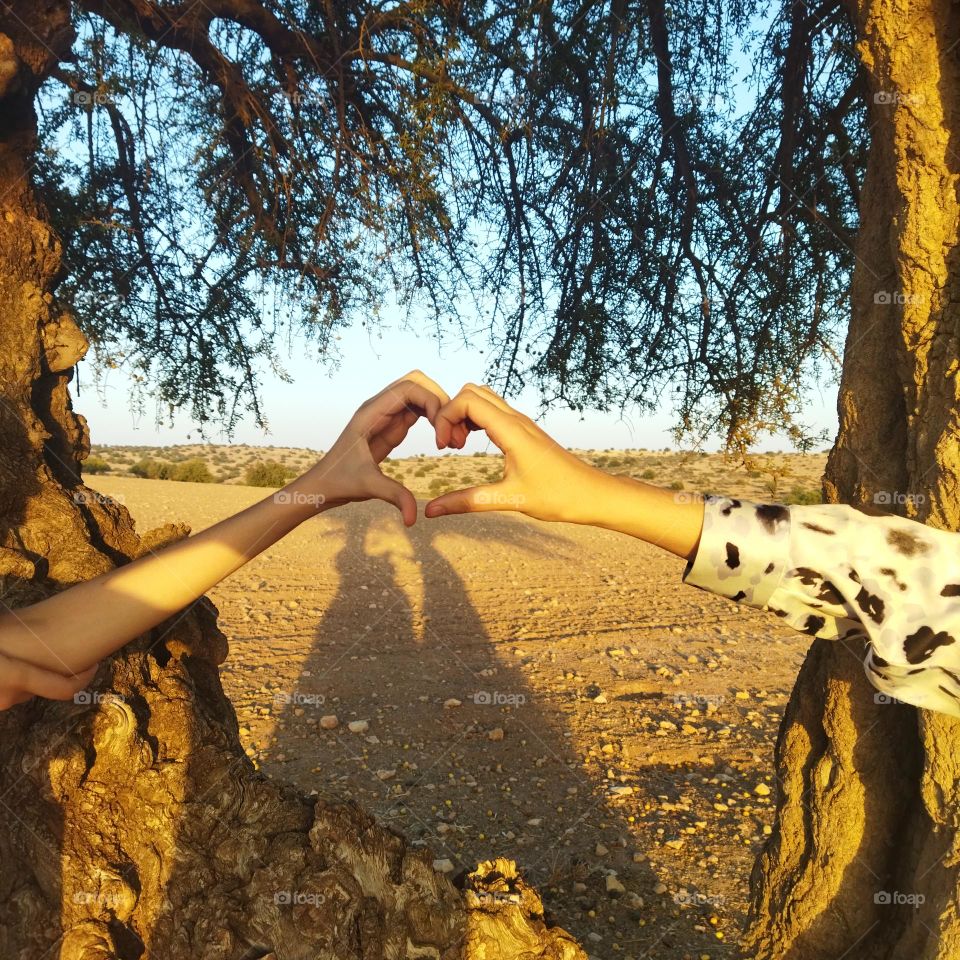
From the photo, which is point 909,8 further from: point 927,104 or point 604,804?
point 604,804

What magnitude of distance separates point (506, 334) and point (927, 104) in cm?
257

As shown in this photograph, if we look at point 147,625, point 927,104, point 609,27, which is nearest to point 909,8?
point 927,104

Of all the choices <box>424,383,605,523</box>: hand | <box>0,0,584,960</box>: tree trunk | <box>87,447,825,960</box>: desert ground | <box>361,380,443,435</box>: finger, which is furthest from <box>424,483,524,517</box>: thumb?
<box>87,447,825,960</box>: desert ground

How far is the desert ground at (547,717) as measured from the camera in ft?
13.1

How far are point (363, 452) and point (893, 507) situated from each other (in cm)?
164

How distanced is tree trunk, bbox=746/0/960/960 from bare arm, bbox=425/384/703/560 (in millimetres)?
892

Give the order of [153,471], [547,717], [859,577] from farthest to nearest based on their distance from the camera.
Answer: [153,471], [547,717], [859,577]

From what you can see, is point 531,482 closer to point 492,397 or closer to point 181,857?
point 492,397

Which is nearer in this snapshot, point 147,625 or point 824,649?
point 147,625

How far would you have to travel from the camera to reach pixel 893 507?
2.33m

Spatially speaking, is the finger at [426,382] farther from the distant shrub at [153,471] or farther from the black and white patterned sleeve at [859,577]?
the distant shrub at [153,471]

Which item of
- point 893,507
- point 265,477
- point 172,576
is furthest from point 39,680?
point 265,477

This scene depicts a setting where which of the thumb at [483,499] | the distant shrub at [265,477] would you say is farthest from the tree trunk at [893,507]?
the distant shrub at [265,477]

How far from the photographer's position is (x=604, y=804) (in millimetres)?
4691
